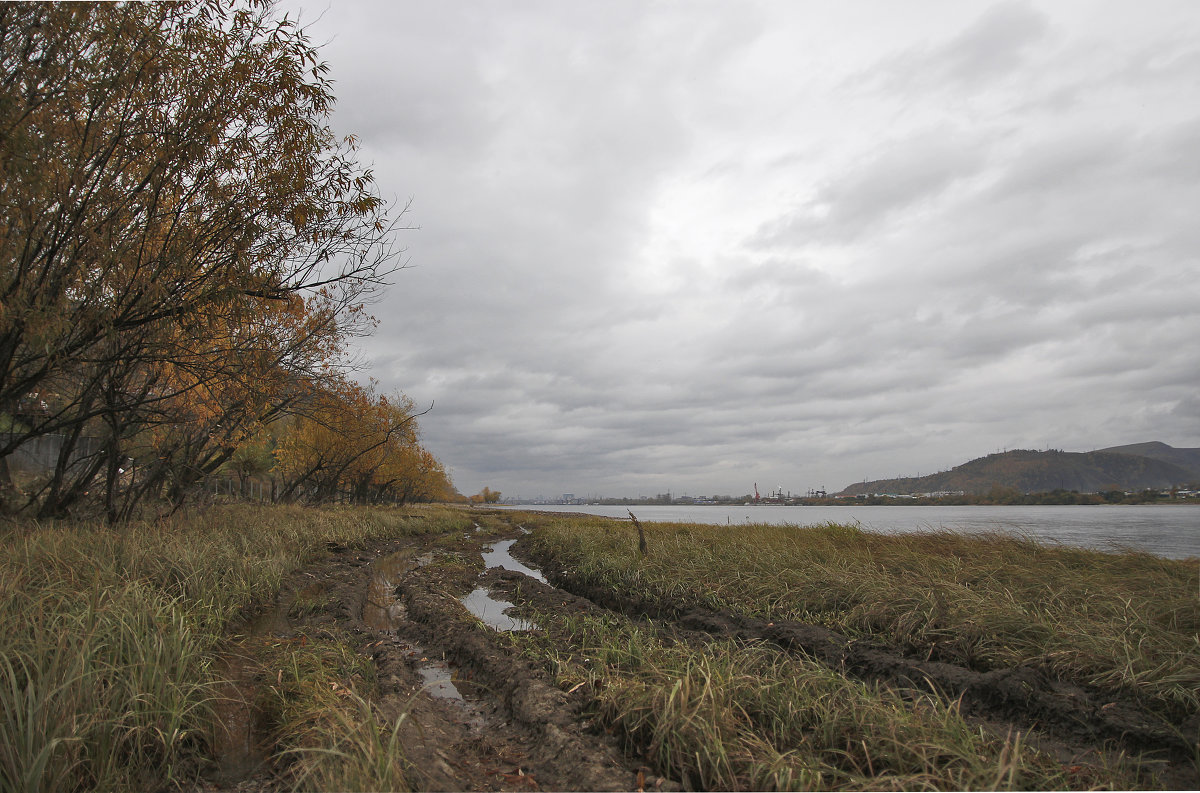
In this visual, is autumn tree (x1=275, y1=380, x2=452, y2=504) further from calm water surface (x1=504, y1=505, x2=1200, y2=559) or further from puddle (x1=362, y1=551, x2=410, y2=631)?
calm water surface (x1=504, y1=505, x2=1200, y2=559)

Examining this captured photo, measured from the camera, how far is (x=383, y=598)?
1116 cm

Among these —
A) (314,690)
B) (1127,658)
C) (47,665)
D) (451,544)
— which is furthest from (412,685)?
(451,544)

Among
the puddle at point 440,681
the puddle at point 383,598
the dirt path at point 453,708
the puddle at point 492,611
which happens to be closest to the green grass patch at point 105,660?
the dirt path at point 453,708

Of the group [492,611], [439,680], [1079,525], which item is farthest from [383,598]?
[1079,525]

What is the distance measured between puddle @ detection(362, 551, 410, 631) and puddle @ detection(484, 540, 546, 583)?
314cm

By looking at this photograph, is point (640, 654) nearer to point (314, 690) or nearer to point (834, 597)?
point (314, 690)

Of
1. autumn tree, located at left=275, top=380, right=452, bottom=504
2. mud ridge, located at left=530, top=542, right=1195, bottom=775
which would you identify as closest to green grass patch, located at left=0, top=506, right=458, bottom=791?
mud ridge, located at left=530, top=542, right=1195, bottom=775

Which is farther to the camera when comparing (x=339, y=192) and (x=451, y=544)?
(x=451, y=544)

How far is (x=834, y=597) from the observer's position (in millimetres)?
8641

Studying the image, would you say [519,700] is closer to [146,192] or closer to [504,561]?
[146,192]

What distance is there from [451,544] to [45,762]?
2045cm

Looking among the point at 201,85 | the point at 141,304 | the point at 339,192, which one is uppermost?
the point at 201,85

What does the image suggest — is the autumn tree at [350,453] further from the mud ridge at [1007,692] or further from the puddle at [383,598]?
the mud ridge at [1007,692]

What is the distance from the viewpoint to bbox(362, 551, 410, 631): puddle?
30.3 feet
